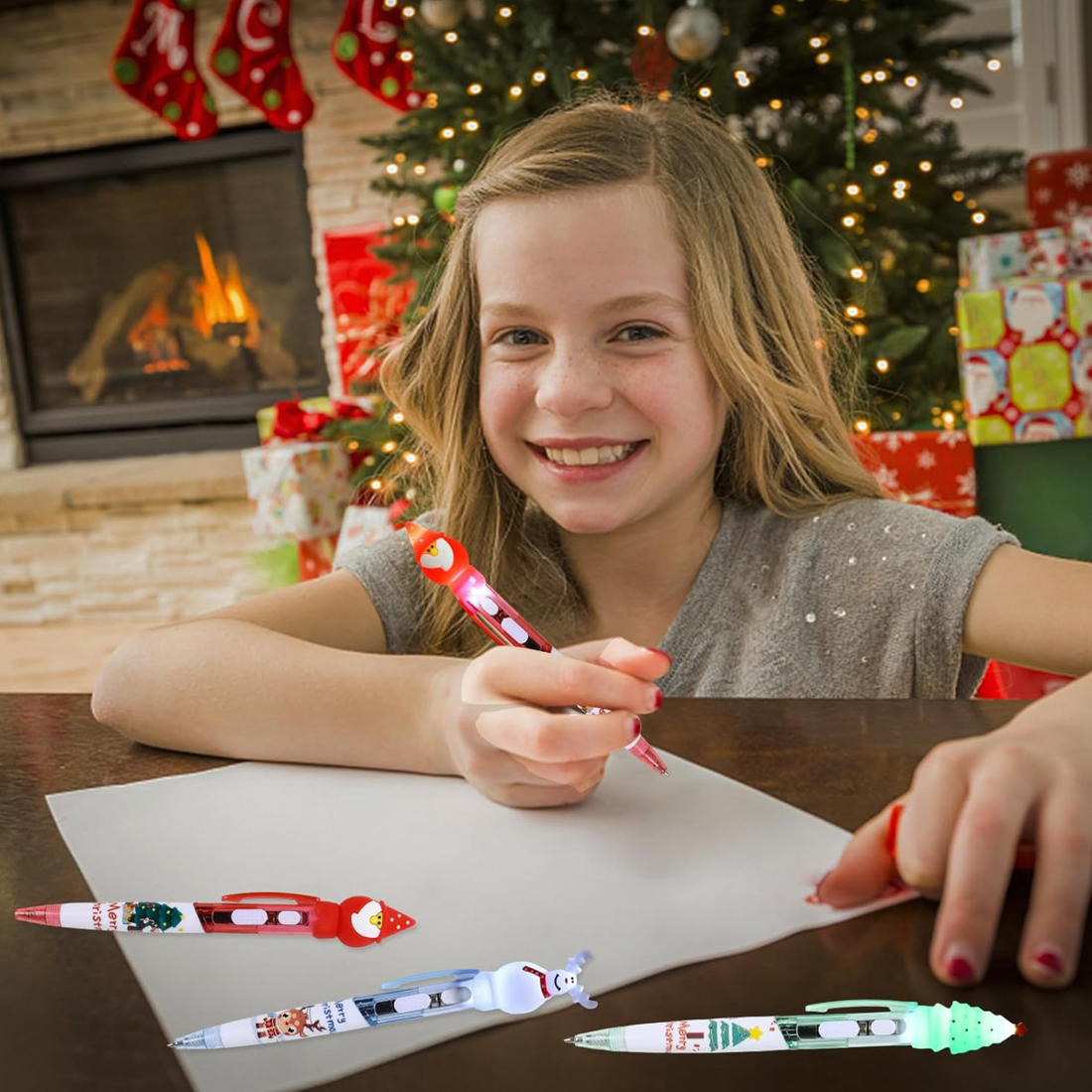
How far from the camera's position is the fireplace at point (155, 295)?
337 centimetres

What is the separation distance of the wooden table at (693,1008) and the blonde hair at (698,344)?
1.67 feet

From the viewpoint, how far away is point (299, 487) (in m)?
2.58

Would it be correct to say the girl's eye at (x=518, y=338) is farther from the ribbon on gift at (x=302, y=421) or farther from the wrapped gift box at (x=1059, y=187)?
the wrapped gift box at (x=1059, y=187)

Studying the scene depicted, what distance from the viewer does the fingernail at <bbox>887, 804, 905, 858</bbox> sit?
1.24ft

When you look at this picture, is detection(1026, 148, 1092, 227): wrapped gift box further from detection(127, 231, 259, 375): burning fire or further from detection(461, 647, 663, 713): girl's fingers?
detection(461, 647, 663, 713): girl's fingers

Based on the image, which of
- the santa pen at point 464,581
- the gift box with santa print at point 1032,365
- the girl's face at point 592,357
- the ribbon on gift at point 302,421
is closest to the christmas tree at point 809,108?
the gift box with santa print at point 1032,365

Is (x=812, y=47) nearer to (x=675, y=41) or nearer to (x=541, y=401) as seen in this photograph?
(x=675, y=41)

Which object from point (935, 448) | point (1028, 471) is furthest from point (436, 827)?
point (1028, 471)

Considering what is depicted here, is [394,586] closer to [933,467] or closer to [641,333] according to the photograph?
[641,333]

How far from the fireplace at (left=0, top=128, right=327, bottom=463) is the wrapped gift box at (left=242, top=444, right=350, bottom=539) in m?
0.78

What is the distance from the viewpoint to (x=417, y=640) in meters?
0.98

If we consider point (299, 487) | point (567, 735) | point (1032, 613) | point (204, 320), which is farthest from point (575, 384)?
point (204, 320)

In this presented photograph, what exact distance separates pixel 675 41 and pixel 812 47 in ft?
1.02

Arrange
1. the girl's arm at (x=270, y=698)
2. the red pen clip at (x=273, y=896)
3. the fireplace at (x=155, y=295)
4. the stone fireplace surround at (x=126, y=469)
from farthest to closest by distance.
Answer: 1. the fireplace at (x=155, y=295)
2. the stone fireplace surround at (x=126, y=469)
3. the girl's arm at (x=270, y=698)
4. the red pen clip at (x=273, y=896)
